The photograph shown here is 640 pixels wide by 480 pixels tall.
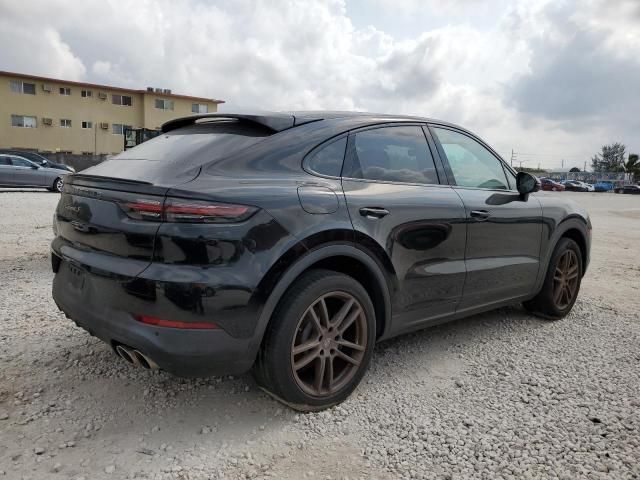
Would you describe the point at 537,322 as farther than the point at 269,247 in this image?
Yes

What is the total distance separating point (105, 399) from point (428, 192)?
93.7 inches

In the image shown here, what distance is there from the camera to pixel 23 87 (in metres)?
40.2

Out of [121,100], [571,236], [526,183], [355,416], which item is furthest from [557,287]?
[121,100]

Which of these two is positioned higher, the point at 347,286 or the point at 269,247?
the point at 269,247

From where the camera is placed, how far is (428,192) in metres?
3.44

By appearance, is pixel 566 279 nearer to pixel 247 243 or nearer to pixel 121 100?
pixel 247 243

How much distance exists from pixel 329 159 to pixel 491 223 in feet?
4.98

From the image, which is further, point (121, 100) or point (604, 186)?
point (604, 186)

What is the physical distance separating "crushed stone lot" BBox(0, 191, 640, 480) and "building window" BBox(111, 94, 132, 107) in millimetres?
44163

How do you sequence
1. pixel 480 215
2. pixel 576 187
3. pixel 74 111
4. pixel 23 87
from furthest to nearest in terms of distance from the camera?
pixel 576 187 < pixel 74 111 < pixel 23 87 < pixel 480 215

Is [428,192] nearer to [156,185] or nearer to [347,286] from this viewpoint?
[347,286]

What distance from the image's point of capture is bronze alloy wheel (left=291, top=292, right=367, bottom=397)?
9.23 feet

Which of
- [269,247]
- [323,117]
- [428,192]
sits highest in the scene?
[323,117]

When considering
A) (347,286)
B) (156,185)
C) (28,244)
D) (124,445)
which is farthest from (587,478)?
(28,244)
